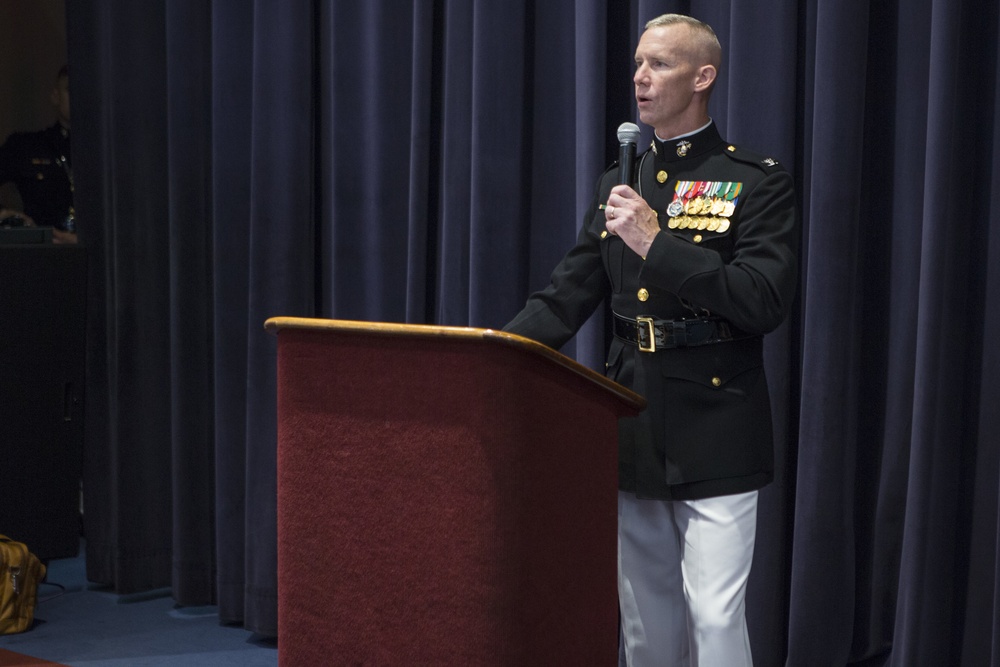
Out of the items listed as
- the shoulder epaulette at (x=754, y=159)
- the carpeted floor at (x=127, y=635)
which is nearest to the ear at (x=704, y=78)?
the shoulder epaulette at (x=754, y=159)

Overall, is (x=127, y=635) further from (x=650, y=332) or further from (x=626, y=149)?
(x=626, y=149)

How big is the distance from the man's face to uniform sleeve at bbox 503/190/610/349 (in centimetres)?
25

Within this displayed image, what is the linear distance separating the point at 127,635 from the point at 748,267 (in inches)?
86.2

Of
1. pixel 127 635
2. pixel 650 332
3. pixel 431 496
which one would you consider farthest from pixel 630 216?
pixel 127 635

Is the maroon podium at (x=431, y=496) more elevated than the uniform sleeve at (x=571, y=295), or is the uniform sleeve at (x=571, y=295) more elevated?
the uniform sleeve at (x=571, y=295)

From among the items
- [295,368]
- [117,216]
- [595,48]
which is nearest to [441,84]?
[595,48]

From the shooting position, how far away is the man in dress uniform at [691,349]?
1.78m

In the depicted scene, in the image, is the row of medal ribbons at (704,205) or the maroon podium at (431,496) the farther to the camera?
the row of medal ribbons at (704,205)

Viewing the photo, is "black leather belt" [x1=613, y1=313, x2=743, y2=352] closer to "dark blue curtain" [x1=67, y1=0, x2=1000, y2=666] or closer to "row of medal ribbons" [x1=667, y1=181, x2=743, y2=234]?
"row of medal ribbons" [x1=667, y1=181, x2=743, y2=234]

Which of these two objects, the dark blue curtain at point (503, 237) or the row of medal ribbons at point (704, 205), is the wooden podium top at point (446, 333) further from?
the dark blue curtain at point (503, 237)

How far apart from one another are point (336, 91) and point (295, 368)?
67.5 inches

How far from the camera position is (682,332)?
187 cm

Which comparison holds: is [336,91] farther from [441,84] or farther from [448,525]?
[448,525]

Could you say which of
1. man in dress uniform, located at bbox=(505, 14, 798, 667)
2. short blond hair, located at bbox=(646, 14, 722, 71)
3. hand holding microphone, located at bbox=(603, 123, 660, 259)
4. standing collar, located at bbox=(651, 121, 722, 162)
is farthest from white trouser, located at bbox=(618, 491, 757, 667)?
short blond hair, located at bbox=(646, 14, 722, 71)
